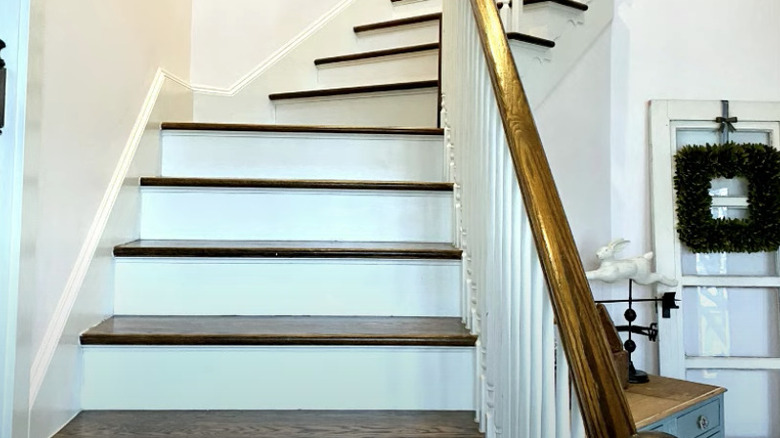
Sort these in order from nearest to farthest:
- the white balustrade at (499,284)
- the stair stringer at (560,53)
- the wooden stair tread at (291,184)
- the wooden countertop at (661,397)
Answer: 1. the white balustrade at (499,284)
2. the wooden countertop at (661,397)
3. the wooden stair tread at (291,184)
4. the stair stringer at (560,53)

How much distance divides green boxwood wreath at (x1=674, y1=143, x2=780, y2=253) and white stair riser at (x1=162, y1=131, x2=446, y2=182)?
1.09 m

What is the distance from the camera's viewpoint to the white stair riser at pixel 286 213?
167 cm

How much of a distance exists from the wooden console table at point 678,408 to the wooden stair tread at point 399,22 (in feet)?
5.86

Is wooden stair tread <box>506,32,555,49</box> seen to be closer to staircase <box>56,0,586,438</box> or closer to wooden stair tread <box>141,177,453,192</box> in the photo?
staircase <box>56,0,586,438</box>

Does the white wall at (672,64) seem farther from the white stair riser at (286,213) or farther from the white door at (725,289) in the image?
the white stair riser at (286,213)

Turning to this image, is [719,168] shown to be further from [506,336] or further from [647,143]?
[506,336]

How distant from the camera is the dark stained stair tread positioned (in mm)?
1234

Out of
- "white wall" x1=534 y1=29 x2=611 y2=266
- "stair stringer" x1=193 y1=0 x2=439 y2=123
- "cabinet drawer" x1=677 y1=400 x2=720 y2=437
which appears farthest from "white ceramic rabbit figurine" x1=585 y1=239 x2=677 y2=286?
"stair stringer" x1=193 y1=0 x2=439 y2=123

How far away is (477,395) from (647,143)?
155 cm

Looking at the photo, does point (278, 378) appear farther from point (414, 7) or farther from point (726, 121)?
point (414, 7)

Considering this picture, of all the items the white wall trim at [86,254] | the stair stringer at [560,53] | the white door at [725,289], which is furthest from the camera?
the white door at [725,289]

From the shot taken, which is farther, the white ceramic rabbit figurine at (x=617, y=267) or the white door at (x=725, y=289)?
the white door at (x=725, y=289)

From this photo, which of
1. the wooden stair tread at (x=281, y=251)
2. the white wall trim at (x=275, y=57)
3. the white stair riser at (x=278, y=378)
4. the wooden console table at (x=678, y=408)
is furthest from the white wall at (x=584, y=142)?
the white wall trim at (x=275, y=57)

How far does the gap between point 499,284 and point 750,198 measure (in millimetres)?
1722
